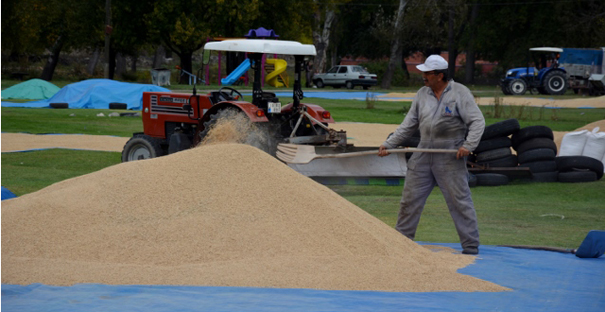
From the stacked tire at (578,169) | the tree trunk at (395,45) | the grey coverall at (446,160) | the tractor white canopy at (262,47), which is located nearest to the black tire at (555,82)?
the tree trunk at (395,45)

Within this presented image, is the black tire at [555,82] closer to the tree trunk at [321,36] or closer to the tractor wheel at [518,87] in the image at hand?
the tractor wheel at [518,87]

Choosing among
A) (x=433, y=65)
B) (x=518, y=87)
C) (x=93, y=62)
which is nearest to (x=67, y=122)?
(x=433, y=65)

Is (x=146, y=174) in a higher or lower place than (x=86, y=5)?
lower

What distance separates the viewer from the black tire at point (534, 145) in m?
11.3

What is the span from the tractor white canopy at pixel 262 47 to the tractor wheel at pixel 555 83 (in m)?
26.1

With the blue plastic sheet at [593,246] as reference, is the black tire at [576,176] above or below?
below

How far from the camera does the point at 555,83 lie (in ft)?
116

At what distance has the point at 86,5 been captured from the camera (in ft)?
142

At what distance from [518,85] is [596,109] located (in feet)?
28.2

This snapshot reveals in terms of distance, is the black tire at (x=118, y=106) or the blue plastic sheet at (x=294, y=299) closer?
the blue plastic sheet at (x=294, y=299)

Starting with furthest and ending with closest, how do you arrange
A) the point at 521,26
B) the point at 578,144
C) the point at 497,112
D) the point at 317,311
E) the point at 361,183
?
1. the point at 521,26
2. the point at 497,112
3. the point at 578,144
4. the point at 361,183
5. the point at 317,311

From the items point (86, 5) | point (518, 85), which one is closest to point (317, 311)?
point (518, 85)

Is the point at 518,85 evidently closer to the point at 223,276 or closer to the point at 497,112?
the point at 497,112

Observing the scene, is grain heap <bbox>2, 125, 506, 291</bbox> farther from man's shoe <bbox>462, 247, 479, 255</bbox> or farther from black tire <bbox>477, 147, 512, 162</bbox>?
black tire <bbox>477, 147, 512, 162</bbox>
